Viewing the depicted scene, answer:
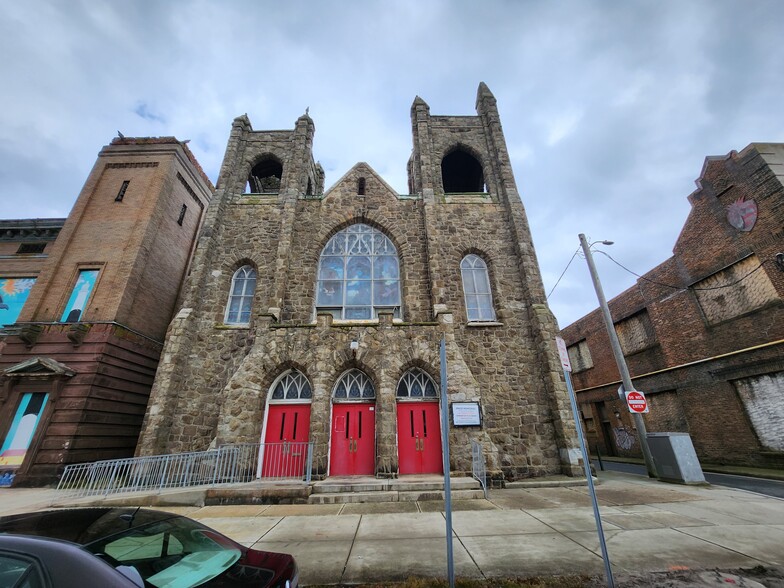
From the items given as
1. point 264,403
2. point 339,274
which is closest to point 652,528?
point 264,403

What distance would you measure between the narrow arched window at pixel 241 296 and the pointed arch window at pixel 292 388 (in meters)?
3.47

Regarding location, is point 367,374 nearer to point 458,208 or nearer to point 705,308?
point 458,208

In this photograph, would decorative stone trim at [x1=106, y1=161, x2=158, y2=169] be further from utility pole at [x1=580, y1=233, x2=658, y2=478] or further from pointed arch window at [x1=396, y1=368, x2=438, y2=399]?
utility pole at [x1=580, y1=233, x2=658, y2=478]

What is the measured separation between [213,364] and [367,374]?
19.9ft

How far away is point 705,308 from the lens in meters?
14.8

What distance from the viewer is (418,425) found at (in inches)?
410

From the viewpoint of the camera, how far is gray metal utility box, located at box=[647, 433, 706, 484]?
31.0 feet

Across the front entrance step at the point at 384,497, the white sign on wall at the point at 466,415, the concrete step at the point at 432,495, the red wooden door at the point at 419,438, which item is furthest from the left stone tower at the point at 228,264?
the concrete step at the point at 432,495

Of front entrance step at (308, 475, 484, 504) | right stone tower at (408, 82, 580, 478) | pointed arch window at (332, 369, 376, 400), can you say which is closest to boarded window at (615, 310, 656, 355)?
right stone tower at (408, 82, 580, 478)

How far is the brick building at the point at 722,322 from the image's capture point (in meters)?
12.1

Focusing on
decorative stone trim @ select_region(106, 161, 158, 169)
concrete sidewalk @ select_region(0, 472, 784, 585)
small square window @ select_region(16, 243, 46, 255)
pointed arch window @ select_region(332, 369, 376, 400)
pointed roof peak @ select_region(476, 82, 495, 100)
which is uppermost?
pointed roof peak @ select_region(476, 82, 495, 100)

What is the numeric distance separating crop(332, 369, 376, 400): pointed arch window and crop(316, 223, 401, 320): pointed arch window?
113 inches

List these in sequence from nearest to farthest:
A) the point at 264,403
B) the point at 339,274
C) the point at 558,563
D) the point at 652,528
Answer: the point at 558,563, the point at 652,528, the point at 264,403, the point at 339,274

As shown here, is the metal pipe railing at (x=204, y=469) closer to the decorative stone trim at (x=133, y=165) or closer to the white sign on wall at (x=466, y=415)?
the white sign on wall at (x=466, y=415)
